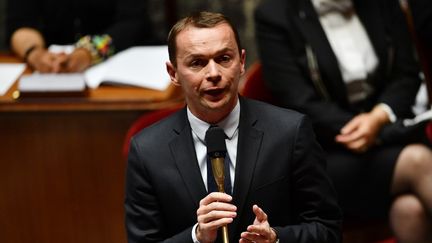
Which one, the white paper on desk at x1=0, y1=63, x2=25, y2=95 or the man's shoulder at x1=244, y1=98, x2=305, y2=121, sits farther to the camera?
the white paper on desk at x1=0, y1=63, x2=25, y2=95

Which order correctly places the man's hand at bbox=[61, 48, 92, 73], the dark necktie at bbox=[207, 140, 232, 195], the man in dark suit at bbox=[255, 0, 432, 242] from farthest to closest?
the man's hand at bbox=[61, 48, 92, 73] → the man in dark suit at bbox=[255, 0, 432, 242] → the dark necktie at bbox=[207, 140, 232, 195]

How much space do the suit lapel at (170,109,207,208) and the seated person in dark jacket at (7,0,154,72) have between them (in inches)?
48.3

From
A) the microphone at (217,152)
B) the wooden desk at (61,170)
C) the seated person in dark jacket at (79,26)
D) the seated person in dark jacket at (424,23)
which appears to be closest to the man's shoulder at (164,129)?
the microphone at (217,152)

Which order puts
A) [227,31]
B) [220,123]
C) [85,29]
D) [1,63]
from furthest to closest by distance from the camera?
[85,29] < [1,63] < [220,123] < [227,31]

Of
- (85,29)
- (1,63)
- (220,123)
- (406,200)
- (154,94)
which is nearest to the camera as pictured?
(220,123)

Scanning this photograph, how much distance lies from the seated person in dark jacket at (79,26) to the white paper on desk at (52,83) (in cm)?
18

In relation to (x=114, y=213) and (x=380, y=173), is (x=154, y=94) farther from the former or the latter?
(x=380, y=173)

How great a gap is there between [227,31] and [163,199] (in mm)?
399

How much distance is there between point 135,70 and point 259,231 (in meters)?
1.34

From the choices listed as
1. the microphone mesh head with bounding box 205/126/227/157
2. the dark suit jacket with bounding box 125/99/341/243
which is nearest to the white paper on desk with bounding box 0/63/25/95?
the dark suit jacket with bounding box 125/99/341/243

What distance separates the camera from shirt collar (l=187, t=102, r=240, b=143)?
1.58m

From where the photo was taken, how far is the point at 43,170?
2.54 metres

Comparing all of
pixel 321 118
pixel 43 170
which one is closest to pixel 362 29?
pixel 321 118

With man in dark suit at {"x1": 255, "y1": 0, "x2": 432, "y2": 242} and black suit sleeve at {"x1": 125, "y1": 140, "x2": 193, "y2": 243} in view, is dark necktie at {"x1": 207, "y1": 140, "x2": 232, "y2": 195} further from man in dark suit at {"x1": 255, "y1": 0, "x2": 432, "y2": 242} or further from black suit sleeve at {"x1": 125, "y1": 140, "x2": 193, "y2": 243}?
man in dark suit at {"x1": 255, "y1": 0, "x2": 432, "y2": 242}
